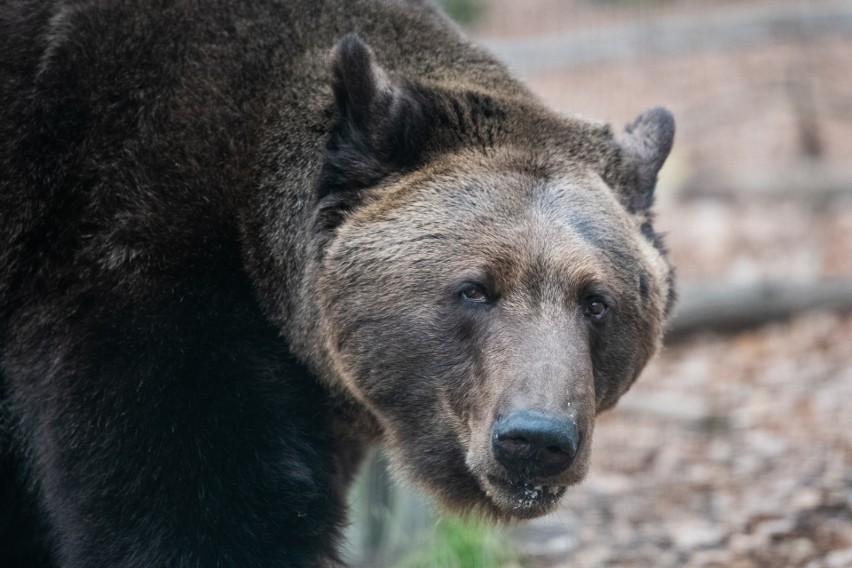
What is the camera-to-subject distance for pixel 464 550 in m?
6.73

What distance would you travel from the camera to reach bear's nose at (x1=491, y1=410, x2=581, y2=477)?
4.34 meters

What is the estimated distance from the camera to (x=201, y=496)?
4578 millimetres

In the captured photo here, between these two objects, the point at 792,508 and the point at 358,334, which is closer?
the point at 358,334

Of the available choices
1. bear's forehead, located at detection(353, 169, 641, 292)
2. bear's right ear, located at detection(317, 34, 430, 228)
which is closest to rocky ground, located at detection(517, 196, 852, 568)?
bear's forehead, located at detection(353, 169, 641, 292)

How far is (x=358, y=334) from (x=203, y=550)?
3.58 ft

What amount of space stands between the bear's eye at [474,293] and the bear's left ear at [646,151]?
110 cm

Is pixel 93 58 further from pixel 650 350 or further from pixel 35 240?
pixel 650 350

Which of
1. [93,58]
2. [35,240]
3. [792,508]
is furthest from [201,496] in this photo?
[792,508]

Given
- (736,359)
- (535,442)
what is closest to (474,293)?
(535,442)

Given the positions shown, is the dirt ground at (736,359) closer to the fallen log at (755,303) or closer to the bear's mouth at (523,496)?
the fallen log at (755,303)

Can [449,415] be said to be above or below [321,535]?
above

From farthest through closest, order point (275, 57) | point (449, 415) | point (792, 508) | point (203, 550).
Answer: point (792, 508) → point (275, 57) → point (449, 415) → point (203, 550)

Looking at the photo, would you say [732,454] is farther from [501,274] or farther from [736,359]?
[501,274]

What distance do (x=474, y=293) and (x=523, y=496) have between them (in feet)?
2.82
